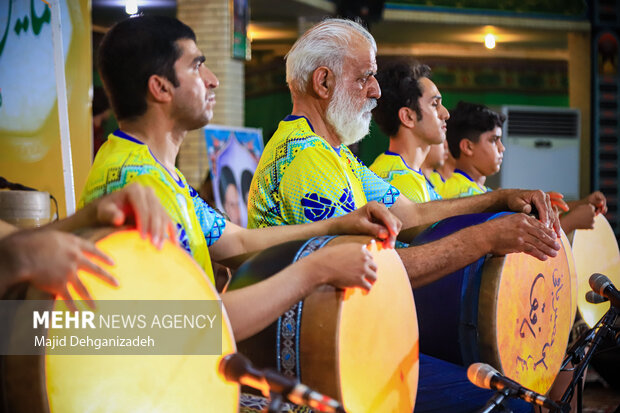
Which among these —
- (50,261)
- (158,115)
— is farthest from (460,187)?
(50,261)

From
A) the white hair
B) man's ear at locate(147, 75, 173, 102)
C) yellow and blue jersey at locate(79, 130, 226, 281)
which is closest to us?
yellow and blue jersey at locate(79, 130, 226, 281)

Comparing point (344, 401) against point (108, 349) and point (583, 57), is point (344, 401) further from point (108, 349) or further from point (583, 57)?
point (583, 57)

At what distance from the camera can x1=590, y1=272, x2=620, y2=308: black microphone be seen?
8.00 ft

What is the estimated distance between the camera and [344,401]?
1.65 meters

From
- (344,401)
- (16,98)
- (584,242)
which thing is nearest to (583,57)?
(584,242)

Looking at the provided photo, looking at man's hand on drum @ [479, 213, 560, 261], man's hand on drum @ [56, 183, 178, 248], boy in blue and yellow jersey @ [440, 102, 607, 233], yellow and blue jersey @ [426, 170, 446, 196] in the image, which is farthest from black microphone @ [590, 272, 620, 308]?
yellow and blue jersey @ [426, 170, 446, 196]

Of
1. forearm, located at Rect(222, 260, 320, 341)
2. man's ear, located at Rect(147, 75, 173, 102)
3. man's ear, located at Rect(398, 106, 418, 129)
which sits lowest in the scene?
forearm, located at Rect(222, 260, 320, 341)

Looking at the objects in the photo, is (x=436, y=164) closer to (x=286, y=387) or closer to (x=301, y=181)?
(x=301, y=181)

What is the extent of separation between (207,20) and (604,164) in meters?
6.15

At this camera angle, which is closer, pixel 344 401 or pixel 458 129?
pixel 344 401

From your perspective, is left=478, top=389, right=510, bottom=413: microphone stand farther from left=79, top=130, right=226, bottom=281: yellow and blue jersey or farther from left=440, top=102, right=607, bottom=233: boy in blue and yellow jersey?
left=440, top=102, right=607, bottom=233: boy in blue and yellow jersey

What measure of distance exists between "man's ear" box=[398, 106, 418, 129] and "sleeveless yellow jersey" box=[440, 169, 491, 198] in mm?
1014

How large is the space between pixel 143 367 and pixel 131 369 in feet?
0.07

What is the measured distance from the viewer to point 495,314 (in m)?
2.36
